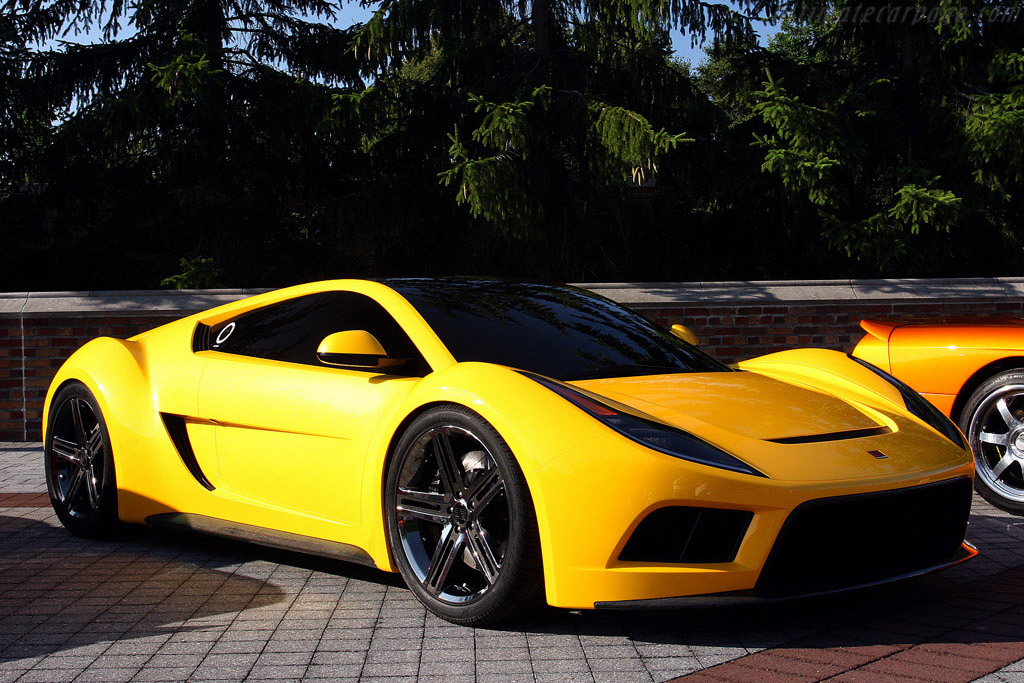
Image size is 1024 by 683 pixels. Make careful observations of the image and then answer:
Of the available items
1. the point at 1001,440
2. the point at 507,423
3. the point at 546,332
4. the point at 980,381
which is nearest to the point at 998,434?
the point at 1001,440

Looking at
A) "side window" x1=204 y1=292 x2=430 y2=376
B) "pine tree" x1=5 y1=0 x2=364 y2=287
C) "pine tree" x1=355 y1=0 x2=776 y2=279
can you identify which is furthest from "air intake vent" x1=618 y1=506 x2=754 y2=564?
"pine tree" x1=5 y1=0 x2=364 y2=287

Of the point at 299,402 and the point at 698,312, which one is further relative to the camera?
the point at 698,312

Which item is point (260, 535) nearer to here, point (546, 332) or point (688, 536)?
point (546, 332)

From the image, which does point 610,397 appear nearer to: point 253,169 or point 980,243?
point 253,169

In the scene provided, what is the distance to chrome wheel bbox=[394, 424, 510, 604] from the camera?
145 inches

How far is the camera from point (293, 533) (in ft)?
14.5

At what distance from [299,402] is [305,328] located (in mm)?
516

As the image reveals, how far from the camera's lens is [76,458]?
5.54m

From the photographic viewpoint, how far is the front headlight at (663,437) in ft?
11.1

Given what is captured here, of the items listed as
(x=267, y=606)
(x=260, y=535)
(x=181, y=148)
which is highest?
(x=181, y=148)

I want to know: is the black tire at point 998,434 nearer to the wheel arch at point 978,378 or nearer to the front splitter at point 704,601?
the wheel arch at point 978,378

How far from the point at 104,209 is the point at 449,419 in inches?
453

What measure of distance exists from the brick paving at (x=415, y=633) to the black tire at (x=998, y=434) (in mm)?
1067

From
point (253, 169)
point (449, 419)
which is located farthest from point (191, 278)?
point (449, 419)
